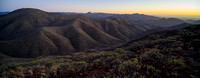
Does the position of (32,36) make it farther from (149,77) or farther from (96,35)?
(149,77)

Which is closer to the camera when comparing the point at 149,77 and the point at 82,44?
the point at 149,77

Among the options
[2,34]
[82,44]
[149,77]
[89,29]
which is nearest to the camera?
[149,77]

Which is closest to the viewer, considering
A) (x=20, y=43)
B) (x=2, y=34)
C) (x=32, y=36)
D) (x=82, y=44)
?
(x=20, y=43)

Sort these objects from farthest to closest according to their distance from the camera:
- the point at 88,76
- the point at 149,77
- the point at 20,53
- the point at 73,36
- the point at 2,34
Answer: the point at 2,34 → the point at 73,36 → the point at 20,53 → the point at 88,76 → the point at 149,77

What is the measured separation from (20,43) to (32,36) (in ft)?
23.1

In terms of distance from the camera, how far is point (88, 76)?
16.9 feet

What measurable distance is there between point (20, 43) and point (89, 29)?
48497 mm

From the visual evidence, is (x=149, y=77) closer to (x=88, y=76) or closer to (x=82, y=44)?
(x=88, y=76)

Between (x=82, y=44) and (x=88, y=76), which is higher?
(x=88, y=76)

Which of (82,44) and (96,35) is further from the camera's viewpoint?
(96,35)

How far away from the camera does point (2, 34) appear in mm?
71312

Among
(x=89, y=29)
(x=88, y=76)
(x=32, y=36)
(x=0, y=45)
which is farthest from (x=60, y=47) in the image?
(x=88, y=76)

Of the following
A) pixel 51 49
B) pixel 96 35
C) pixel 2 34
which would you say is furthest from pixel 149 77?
pixel 2 34

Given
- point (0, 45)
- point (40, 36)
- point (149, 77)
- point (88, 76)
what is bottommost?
point (0, 45)
